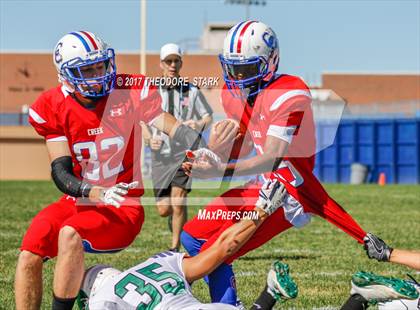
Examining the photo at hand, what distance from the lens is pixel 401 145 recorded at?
25.1m

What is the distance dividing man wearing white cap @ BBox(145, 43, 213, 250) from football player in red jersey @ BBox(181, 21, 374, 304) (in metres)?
3.25

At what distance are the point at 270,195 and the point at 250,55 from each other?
0.91 m

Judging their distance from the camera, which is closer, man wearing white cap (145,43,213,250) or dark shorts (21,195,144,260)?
dark shorts (21,195,144,260)

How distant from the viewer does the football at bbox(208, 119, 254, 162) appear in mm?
5289

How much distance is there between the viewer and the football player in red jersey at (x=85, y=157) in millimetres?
4656

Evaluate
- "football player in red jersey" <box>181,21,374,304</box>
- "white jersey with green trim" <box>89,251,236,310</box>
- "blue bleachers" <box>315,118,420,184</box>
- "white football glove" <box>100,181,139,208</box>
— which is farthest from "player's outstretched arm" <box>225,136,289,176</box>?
"blue bleachers" <box>315,118,420,184</box>

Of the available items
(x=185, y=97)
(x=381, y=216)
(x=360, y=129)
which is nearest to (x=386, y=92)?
(x=360, y=129)

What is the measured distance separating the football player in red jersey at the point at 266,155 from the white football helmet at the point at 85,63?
0.68 meters

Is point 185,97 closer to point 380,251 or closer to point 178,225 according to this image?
point 178,225

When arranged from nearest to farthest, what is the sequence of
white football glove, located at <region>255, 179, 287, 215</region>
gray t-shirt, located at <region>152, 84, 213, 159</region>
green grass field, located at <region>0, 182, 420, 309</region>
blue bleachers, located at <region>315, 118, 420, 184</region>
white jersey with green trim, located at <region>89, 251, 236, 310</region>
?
white jersey with green trim, located at <region>89, 251, 236, 310</region>, white football glove, located at <region>255, 179, 287, 215</region>, green grass field, located at <region>0, 182, 420, 309</region>, gray t-shirt, located at <region>152, 84, 213, 159</region>, blue bleachers, located at <region>315, 118, 420, 184</region>

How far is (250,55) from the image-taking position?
17.0ft

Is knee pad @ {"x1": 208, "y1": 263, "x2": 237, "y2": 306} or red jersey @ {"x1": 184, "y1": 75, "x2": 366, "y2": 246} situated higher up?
red jersey @ {"x1": 184, "y1": 75, "x2": 366, "y2": 246}

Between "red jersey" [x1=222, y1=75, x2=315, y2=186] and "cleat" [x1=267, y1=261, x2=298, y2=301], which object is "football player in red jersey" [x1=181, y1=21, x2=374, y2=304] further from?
"cleat" [x1=267, y1=261, x2=298, y2=301]

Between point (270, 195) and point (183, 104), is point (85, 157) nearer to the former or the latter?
point (270, 195)
